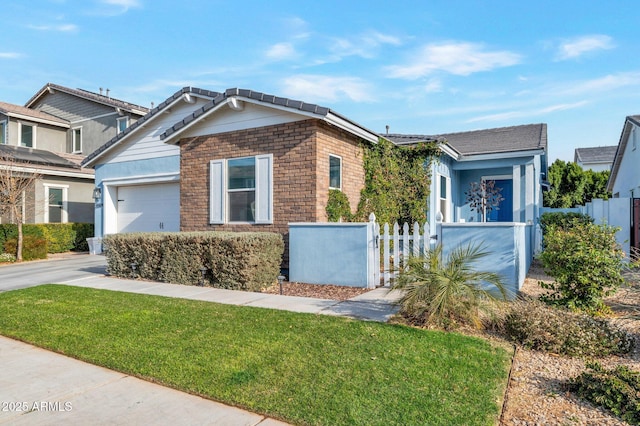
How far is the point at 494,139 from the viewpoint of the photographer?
1590 cm

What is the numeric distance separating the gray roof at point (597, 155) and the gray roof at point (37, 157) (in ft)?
128

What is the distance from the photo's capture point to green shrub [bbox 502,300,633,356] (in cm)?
445

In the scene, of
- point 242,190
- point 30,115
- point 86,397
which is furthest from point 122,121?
point 86,397

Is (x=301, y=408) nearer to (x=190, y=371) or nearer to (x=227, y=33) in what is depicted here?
(x=190, y=371)

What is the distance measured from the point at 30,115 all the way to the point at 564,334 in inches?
1025

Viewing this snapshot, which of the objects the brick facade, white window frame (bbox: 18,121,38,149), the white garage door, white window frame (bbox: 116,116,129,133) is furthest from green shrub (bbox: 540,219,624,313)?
white window frame (bbox: 18,121,38,149)

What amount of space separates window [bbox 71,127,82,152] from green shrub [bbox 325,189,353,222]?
19.2 metres

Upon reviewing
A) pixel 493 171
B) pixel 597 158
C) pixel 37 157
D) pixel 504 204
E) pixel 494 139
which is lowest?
pixel 504 204

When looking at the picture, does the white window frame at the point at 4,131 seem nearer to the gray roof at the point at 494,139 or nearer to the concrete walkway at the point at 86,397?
the gray roof at the point at 494,139

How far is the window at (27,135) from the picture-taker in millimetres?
22016

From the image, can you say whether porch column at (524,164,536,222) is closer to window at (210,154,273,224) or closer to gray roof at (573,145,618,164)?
window at (210,154,273,224)

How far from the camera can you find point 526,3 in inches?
373

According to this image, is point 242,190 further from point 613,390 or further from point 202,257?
point 613,390

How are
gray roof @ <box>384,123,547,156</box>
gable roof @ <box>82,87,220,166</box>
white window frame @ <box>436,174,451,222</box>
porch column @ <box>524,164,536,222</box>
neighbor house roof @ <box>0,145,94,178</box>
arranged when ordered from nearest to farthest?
gray roof @ <box>384,123,547,156</box>
porch column @ <box>524,164,536,222</box>
white window frame @ <box>436,174,451,222</box>
gable roof @ <box>82,87,220,166</box>
neighbor house roof @ <box>0,145,94,178</box>
